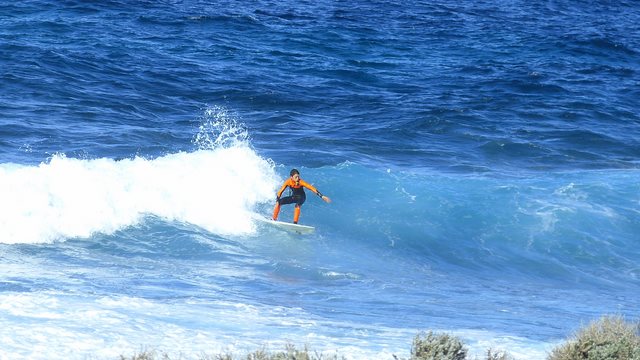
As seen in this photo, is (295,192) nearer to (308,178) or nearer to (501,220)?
(308,178)

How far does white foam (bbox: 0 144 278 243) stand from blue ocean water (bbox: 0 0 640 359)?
55mm

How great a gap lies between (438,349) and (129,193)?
10885mm

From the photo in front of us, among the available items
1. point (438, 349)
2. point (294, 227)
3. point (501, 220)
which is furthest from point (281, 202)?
point (438, 349)

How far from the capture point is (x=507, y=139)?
2475cm

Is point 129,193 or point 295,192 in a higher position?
point 295,192

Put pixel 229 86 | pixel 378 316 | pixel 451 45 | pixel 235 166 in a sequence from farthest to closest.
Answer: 1. pixel 451 45
2. pixel 229 86
3. pixel 235 166
4. pixel 378 316

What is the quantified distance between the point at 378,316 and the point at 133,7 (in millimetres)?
27028

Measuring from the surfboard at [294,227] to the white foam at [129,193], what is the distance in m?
0.56

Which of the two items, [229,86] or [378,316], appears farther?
[229,86]

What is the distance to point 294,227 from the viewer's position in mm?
17766

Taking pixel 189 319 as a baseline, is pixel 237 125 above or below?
above

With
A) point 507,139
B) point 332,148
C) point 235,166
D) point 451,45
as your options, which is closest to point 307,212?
point 235,166

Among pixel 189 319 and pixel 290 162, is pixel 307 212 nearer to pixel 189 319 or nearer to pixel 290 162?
pixel 290 162

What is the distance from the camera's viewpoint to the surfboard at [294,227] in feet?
58.1
